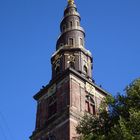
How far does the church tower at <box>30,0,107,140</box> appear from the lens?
124ft

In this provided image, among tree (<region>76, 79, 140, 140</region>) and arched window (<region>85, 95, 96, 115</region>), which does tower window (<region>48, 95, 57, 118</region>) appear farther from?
tree (<region>76, 79, 140, 140</region>)

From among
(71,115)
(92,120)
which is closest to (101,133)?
(92,120)

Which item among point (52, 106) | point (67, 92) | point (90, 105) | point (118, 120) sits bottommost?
point (118, 120)

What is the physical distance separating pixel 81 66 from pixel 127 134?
2365 centimetres

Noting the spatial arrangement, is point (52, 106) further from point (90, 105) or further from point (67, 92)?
point (90, 105)

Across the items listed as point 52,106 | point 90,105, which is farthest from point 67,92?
point 90,105

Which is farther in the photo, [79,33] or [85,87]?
[79,33]

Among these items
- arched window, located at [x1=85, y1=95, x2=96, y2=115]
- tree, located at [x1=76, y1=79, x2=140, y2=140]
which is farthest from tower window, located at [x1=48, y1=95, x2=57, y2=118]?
tree, located at [x1=76, y1=79, x2=140, y2=140]

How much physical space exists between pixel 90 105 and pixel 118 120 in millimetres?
18277

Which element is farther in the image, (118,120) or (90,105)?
(90,105)

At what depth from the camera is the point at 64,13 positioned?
53812 mm

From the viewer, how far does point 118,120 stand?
23.5 meters

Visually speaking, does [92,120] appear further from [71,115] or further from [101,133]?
[71,115]

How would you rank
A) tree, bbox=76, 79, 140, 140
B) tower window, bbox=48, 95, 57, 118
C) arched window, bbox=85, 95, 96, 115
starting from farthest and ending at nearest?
tower window, bbox=48, 95, 57, 118
arched window, bbox=85, 95, 96, 115
tree, bbox=76, 79, 140, 140
